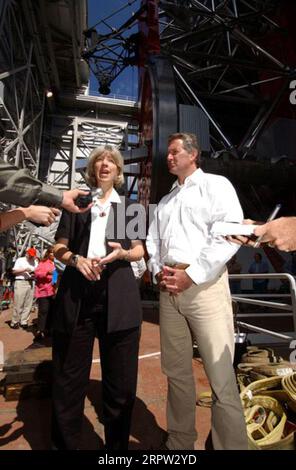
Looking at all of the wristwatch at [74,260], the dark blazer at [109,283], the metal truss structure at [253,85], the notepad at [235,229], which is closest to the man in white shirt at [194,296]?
the dark blazer at [109,283]

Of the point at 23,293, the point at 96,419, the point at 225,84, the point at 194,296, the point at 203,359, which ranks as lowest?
the point at 96,419

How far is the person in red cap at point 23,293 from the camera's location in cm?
662

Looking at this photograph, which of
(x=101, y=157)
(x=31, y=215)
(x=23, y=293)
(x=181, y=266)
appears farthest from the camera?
(x=23, y=293)

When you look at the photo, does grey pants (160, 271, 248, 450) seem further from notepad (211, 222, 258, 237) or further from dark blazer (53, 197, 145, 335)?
notepad (211, 222, 258, 237)

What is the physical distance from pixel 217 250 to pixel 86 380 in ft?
3.73

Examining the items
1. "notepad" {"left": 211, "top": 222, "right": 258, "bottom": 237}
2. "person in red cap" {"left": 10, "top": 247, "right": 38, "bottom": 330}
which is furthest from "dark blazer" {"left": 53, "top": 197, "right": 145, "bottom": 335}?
"person in red cap" {"left": 10, "top": 247, "right": 38, "bottom": 330}

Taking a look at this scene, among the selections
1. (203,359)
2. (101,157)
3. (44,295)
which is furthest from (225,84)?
(203,359)

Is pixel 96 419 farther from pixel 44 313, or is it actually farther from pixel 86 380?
pixel 44 313

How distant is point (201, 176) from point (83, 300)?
1.17 meters

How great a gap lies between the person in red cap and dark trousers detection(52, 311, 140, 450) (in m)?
5.42

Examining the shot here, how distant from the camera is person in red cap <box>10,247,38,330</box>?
662 centimetres

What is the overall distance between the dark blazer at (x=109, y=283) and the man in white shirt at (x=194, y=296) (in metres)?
0.25

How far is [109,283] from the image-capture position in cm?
182
